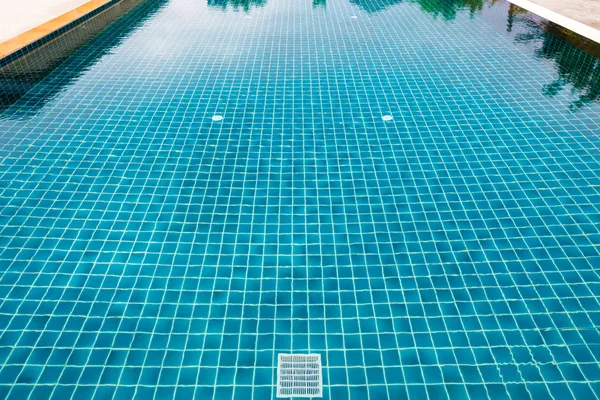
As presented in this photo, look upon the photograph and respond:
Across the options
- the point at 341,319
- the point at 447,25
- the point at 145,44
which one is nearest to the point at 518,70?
the point at 447,25

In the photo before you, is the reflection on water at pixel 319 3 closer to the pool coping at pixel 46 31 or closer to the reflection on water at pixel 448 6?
the reflection on water at pixel 448 6

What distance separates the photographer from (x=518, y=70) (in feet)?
30.5

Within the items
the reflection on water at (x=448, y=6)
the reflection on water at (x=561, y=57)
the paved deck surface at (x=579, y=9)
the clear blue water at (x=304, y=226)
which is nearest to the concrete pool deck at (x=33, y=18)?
the clear blue water at (x=304, y=226)

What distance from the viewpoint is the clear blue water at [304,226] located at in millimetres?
4191

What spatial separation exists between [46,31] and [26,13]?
221 cm

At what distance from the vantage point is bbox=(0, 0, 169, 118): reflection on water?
8.19m

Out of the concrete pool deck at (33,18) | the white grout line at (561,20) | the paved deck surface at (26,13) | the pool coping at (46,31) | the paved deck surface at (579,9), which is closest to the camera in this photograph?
the pool coping at (46,31)

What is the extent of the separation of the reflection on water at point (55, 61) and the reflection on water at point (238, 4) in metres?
2.01

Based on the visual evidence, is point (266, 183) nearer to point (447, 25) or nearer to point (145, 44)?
point (145, 44)

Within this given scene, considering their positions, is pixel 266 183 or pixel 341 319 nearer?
pixel 341 319

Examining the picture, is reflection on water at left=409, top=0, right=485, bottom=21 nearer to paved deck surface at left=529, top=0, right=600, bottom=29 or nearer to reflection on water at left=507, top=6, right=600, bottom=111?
reflection on water at left=507, top=6, right=600, bottom=111

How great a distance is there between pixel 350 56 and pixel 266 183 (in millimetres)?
5194

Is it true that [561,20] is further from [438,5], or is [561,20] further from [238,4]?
[238,4]

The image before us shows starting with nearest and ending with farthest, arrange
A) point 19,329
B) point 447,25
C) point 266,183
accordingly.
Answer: point 19,329, point 266,183, point 447,25
